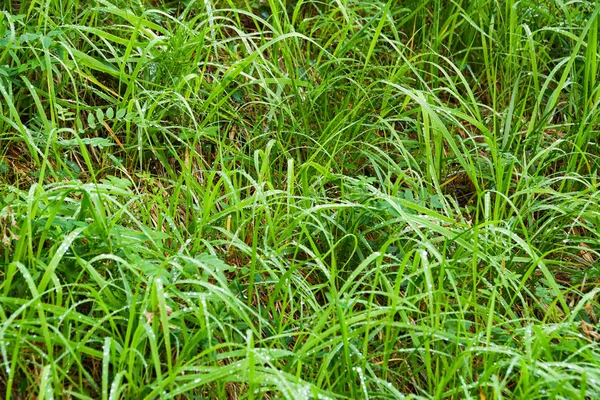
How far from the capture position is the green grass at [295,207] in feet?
6.97

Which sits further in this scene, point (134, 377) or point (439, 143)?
point (439, 143)

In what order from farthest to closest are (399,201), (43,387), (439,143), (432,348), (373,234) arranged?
(439,143)
(373,234)
(399,201)
(432,348)
(43,387)

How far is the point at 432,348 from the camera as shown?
245 cm

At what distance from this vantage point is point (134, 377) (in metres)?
2.07

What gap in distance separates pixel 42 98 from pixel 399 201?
1.28 metres

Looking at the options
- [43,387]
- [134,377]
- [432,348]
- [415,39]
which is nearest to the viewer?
[43,387]

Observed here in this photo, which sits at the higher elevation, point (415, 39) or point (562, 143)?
point (415, 39)

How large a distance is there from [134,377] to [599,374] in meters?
1.15

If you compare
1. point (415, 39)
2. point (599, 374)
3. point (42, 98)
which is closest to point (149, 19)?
point (42, 98)

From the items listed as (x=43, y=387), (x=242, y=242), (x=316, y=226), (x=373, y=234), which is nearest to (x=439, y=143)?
(x=373, y=234)

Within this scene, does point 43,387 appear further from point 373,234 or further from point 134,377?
point 373,234

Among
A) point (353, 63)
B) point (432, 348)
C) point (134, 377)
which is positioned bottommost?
point (432, 348)

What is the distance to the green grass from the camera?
212cm

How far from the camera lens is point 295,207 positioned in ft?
8.58
